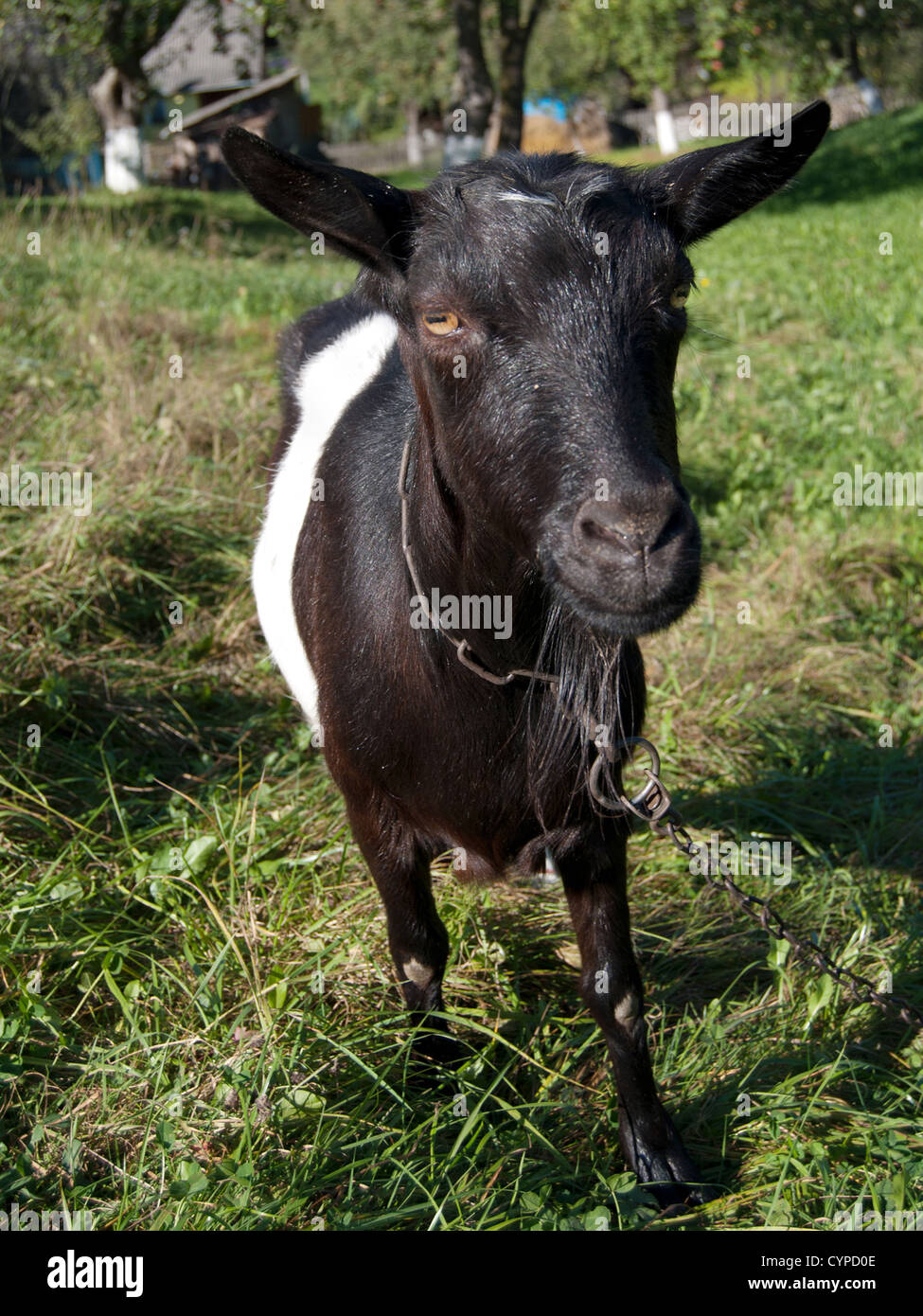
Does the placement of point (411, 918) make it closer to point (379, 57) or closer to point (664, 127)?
point (664, 127)

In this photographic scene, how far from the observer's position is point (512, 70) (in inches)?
698

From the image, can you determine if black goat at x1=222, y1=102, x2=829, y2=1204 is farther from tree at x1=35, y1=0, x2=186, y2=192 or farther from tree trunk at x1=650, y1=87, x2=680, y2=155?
tree trunk at x1=650, y1=87, x2=680, y2=155

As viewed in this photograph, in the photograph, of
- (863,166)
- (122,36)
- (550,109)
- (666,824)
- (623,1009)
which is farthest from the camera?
(550,109)

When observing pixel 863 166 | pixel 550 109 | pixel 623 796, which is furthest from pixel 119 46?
pixel 550 109

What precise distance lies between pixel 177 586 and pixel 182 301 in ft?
12.1

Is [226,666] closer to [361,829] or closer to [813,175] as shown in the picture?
[361,829]

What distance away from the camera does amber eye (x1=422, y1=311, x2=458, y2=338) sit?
210 cm

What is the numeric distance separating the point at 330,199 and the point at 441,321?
1.28 feet

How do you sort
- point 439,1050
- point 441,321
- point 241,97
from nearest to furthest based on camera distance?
1. point 441,321
2. point 439,1050
3. point 241,97

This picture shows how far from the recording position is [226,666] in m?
4.36

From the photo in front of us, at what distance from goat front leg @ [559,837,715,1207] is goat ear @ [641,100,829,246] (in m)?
1.45

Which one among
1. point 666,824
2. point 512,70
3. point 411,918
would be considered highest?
point 512,70
